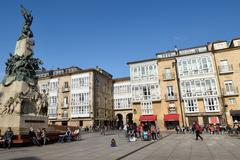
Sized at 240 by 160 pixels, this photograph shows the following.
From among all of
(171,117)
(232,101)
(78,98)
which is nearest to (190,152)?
(171,117)

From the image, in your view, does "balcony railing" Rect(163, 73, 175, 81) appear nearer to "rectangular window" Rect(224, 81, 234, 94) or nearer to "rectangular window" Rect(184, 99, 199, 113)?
"rectangular window" Rect(184, 99, 199, 113)

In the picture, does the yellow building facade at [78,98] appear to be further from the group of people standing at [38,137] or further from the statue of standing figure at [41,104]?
→ the group of people standing at [38,137]

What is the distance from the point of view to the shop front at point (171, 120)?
36.6 m

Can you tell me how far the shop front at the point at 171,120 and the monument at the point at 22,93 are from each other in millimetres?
25782

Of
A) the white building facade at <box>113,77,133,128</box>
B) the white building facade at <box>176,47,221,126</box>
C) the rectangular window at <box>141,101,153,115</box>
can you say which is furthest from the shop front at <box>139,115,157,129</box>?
the white building facade at <box>113,77,133,128</box>

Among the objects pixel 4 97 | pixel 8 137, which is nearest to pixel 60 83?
pixel 4 97

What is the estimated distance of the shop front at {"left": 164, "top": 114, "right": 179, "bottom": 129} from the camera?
3659cm

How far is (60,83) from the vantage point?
50.0 meters

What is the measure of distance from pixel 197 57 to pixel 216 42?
6.98 metres

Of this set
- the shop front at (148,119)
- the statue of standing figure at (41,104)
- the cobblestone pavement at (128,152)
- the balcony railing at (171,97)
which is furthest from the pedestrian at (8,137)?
the balcony railing at (171,97)

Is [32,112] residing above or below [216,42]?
below

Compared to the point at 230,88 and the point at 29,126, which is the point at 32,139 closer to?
the point at 29,126

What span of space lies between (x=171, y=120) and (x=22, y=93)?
94.7ft

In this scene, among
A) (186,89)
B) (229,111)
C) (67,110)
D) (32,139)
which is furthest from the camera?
(67,110)
